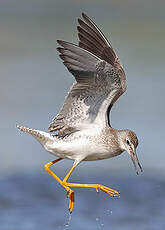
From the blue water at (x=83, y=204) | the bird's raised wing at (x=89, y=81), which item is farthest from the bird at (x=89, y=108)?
the blue water at (x=83, y=204)

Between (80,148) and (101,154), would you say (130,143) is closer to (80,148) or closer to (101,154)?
(101,154)

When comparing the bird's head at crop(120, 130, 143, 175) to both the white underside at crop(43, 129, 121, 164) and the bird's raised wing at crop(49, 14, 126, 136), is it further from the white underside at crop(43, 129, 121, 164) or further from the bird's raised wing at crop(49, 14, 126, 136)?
the bird's raised wing at crop(49, 14, 126, 136)

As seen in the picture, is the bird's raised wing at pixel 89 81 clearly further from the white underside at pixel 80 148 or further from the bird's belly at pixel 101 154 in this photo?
the bird's belly at pixel 101 154

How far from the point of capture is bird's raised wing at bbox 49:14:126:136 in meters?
10.9

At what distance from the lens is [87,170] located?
1587 cm

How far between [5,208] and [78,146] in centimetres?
375

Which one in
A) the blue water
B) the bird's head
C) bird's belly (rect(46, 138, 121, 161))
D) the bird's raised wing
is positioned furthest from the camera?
the blue water

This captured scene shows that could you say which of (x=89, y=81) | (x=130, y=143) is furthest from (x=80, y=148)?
(x=89, y=81)

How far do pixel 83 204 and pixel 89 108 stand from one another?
12.4 feet

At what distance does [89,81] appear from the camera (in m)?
11.2

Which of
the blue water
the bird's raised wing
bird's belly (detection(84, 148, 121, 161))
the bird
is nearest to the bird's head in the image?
the bird

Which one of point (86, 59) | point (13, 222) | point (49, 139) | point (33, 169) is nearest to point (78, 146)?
point (49, 139)

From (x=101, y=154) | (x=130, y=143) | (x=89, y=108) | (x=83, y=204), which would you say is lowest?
(x=83, y=204)

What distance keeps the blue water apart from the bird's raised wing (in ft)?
9.20
